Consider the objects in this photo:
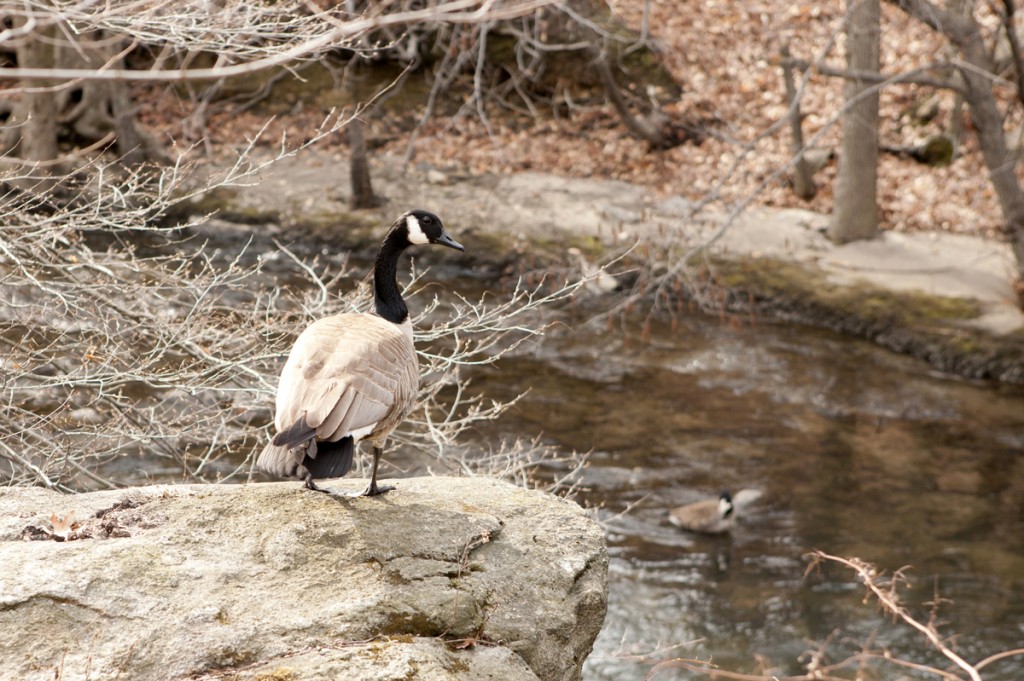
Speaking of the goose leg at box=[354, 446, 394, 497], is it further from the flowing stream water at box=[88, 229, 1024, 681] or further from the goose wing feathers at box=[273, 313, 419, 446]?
the flowing stream water at box=[88, 229, 1024, 681]

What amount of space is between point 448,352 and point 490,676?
9225 mm

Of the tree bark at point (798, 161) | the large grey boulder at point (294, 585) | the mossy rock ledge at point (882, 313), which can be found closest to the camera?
the large grey boulder at point (294, 585)

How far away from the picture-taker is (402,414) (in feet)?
16.2

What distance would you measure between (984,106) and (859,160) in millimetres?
2845

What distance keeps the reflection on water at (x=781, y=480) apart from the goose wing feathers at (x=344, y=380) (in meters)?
4.09

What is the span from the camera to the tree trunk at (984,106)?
37.8ft

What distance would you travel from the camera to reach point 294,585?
4090mm

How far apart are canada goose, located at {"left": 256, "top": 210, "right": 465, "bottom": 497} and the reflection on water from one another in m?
4.05

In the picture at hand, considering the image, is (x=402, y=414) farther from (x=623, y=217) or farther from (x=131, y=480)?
(x=623, y=217)

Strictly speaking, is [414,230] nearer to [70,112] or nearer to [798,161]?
[798,161]

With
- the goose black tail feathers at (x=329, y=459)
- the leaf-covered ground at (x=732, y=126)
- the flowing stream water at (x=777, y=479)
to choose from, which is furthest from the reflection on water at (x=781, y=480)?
the goose black tail feathers at (x=329, y=459)

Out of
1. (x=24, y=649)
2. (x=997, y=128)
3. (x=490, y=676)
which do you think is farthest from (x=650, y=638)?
(x=997, y=128)

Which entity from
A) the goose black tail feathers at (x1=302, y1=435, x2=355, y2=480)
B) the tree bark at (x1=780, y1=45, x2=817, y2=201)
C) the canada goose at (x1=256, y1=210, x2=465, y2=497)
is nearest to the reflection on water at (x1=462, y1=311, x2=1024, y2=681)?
the tree bark at (x1=780, y1=45, x2=817, y2=201)

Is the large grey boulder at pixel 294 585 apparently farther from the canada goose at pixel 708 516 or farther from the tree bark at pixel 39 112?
the tree bark at pixel 39 112
